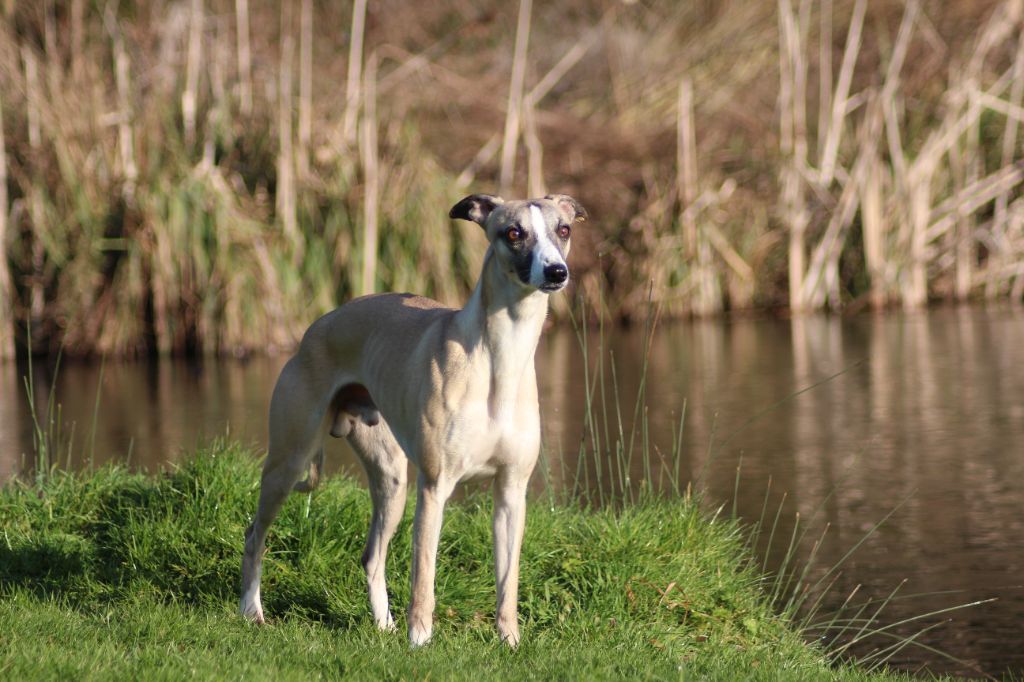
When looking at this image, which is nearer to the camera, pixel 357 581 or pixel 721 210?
pixel 357 581

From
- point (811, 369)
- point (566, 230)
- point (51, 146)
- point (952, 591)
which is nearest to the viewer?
point (566, 230)

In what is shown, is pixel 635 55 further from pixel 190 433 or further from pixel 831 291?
pixel 190 433

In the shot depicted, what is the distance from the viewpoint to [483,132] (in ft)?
62.6

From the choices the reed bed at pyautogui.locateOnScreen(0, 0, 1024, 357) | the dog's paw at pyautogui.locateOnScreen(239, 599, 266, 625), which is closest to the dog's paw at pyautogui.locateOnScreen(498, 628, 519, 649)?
the dog's paw at pyautogui.locateOnScreen(239, 599, 266, 625)

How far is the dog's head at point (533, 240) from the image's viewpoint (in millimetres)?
4438

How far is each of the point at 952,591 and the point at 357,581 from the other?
8.67ft

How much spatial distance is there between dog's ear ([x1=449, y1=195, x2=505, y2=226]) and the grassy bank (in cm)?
144

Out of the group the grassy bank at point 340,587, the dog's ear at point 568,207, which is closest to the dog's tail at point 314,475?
the grassy bank at point 340,587

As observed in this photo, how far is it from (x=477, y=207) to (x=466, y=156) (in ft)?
46.2

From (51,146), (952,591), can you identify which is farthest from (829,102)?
(952,591)

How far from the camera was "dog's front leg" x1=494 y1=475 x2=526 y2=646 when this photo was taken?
4793mm

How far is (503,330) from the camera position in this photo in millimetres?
4723

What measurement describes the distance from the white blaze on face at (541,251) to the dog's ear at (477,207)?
337 mm

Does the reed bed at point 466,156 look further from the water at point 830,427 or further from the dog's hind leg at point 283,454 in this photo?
the dog's hind leg at point 283,454
